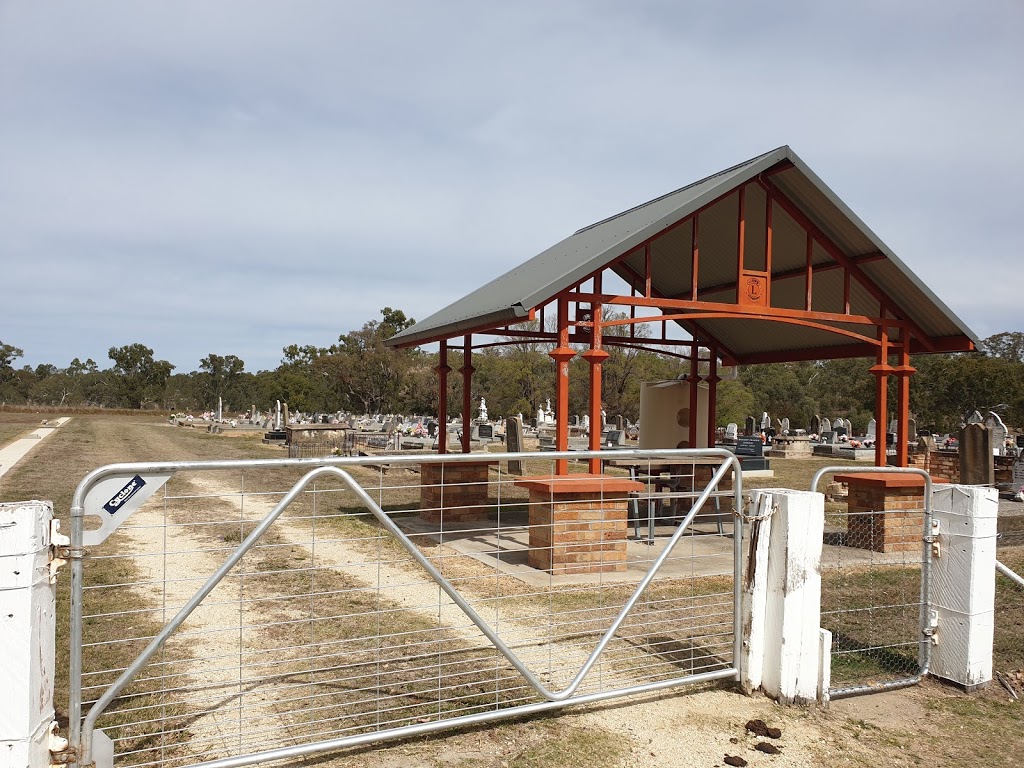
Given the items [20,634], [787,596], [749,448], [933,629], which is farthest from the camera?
[749,448]

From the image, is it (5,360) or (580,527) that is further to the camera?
(5,360)

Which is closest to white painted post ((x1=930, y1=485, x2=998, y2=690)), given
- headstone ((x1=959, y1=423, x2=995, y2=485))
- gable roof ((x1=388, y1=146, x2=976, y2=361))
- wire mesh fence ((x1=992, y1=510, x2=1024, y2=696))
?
wire mesh fence ((x1=992, y1=510, x2=1024, y2=696))

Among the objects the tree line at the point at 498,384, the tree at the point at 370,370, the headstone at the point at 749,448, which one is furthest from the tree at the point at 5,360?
the headstone at the point at 749,448

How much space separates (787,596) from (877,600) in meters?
3.22

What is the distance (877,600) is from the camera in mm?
7066

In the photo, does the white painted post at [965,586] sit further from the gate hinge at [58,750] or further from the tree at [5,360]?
the tree at [5,360]

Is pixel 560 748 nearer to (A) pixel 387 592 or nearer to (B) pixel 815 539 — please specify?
(B) pixel 815 539

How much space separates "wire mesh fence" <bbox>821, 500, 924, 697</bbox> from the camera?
518 cm

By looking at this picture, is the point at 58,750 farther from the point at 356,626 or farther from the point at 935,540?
the point at 935,540

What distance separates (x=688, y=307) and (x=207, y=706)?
257 inches

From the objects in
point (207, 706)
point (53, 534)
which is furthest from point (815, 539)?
point (53, 534)

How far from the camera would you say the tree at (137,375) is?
260 feet

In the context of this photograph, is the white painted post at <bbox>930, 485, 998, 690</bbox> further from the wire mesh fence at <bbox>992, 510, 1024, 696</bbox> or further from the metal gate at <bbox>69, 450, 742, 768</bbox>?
the metal gate at <bbox>69, 450, 742, 768</bbox>

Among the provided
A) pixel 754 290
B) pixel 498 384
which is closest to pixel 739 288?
pixel 754 290
